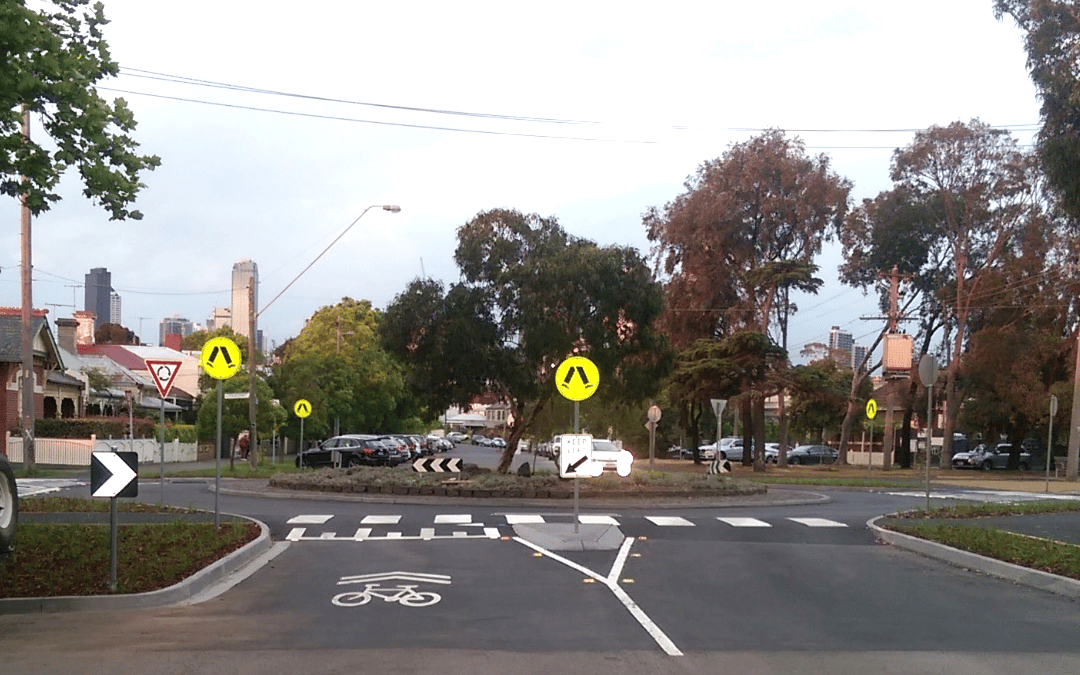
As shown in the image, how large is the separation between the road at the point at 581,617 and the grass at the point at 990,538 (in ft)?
2.29

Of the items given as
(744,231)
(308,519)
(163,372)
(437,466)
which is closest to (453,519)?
(308,519)

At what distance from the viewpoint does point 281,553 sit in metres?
15.3

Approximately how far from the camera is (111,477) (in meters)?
11.1

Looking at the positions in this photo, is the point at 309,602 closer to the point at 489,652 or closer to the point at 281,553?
the point at 489,652

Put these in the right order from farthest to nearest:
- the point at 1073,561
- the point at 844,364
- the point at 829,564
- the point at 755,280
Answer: the point at 844,364
the point at 755,280
the point at 829,564
the point at 1073,561

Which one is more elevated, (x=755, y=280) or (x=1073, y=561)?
(x=755, y=280)

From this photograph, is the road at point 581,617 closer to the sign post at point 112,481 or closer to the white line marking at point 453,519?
the sign post at point 112,481

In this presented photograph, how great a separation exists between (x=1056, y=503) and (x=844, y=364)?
39.8 meters

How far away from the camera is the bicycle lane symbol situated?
36.2 ft

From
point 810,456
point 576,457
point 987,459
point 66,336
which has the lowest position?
point 810,456

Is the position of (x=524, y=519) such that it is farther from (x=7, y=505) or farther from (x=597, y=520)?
(x=7, y=505)

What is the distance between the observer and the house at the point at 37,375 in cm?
3834

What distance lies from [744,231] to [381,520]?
35.5m

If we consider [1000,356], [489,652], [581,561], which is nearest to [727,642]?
[489,652]
